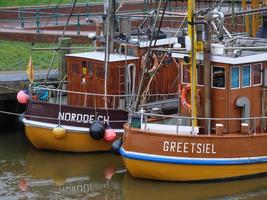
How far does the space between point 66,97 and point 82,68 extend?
1770 millimetres

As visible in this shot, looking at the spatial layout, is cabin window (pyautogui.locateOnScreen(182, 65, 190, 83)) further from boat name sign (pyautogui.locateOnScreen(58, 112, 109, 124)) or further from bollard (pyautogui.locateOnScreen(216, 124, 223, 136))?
boat name sign (pyautogui.locateOnScreen(58, 112, 109, 124))

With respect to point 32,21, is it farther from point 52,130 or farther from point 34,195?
point 34,195

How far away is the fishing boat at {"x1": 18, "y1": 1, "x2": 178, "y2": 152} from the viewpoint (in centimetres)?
2175

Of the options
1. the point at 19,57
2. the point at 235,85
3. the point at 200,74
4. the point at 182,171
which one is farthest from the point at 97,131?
the point at 19,57

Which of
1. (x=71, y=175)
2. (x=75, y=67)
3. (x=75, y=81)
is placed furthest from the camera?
(x=75, y=81)

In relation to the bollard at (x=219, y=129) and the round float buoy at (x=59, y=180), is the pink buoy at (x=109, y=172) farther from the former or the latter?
the bollard at (x=219, y=129)

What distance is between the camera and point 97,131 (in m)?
21.3

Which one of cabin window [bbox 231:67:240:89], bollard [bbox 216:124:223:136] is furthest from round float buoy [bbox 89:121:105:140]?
cabin window [bbox 231:67:240:89]

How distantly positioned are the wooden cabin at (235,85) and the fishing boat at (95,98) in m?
2.65

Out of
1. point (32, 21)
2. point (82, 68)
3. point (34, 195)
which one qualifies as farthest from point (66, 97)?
point (32, 21)

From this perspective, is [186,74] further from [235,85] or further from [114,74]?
[114,74]

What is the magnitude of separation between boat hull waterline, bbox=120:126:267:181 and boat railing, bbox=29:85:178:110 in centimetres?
332

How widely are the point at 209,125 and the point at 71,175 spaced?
4.09 meters

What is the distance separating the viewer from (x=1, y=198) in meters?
18.0
